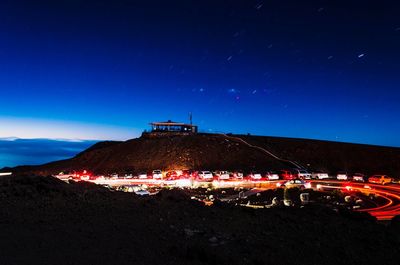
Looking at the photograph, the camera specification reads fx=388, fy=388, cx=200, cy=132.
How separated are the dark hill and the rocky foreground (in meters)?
47.3

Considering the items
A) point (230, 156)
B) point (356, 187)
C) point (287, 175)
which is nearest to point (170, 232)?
point (356, 187)

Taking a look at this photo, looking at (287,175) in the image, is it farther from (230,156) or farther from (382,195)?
(230,156)

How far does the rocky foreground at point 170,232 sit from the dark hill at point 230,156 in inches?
1864

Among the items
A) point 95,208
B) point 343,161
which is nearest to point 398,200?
point 95,208

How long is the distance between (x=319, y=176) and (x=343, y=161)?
85.6 ft

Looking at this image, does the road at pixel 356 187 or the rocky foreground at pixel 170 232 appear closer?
the rocky foreground at pixel 170 232

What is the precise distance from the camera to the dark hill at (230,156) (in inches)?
2793

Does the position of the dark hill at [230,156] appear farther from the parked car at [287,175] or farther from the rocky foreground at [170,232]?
the rocky foreground at [170,232]

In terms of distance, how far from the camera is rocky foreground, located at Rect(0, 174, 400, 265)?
37.6ft

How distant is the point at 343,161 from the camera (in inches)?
3017

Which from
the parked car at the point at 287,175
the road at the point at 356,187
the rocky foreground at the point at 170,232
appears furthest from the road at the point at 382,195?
the rocky foreground at the point at 170,232

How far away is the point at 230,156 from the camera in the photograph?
7406 centimetres

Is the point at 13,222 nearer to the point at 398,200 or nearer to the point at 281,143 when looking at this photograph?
the point at 398,200

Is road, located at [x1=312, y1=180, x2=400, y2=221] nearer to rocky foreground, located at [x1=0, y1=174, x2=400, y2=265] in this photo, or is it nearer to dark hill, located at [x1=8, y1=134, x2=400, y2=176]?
rocky foreground, located at [x1=0, y1=174, x2=400, y2=265]
